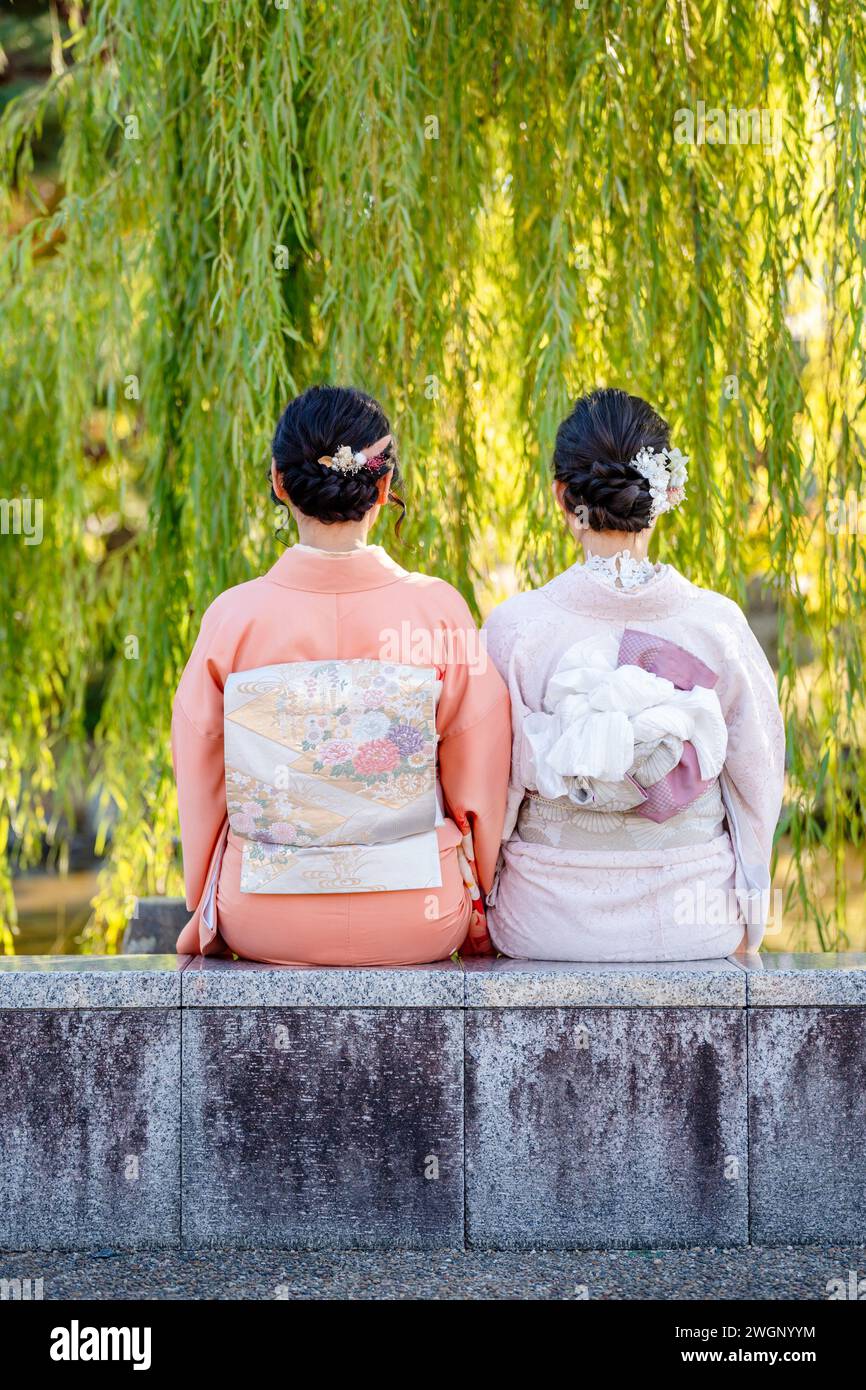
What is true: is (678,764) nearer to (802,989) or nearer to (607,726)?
(607,726)

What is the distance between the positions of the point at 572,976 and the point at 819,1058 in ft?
1.68

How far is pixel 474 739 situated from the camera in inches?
125

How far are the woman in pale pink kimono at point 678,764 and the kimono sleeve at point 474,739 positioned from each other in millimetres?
50

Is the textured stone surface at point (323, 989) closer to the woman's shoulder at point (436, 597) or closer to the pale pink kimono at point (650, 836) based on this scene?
the pale pink kimono at point (650, 836)

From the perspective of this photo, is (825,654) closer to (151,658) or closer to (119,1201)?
(151,658)

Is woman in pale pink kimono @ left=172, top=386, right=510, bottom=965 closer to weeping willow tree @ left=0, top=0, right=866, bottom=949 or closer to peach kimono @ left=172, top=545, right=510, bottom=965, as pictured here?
peach kimono @ left=172, top=545, right=510, bottom=965

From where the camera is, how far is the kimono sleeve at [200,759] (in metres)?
3.15

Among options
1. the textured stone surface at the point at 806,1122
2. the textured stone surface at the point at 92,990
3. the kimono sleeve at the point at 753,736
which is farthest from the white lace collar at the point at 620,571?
the textured stone surface at the point at 92,990

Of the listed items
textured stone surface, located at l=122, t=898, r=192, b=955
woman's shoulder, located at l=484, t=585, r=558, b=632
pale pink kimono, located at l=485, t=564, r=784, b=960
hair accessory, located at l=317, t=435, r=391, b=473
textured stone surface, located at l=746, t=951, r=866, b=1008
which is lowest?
textured stone surface, located at l=122, t=898, r=192, b=955

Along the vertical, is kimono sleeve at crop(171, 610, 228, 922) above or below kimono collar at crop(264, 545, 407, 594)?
below

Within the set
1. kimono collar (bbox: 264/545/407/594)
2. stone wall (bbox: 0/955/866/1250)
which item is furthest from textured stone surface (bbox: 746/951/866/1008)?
kimono collar (bbox: 264/545/407/594)

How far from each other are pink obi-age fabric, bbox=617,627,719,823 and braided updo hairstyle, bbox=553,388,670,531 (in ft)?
0.80

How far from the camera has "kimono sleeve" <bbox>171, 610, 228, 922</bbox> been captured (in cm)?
315

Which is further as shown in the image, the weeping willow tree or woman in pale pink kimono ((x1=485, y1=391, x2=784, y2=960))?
the weeping willow tree
